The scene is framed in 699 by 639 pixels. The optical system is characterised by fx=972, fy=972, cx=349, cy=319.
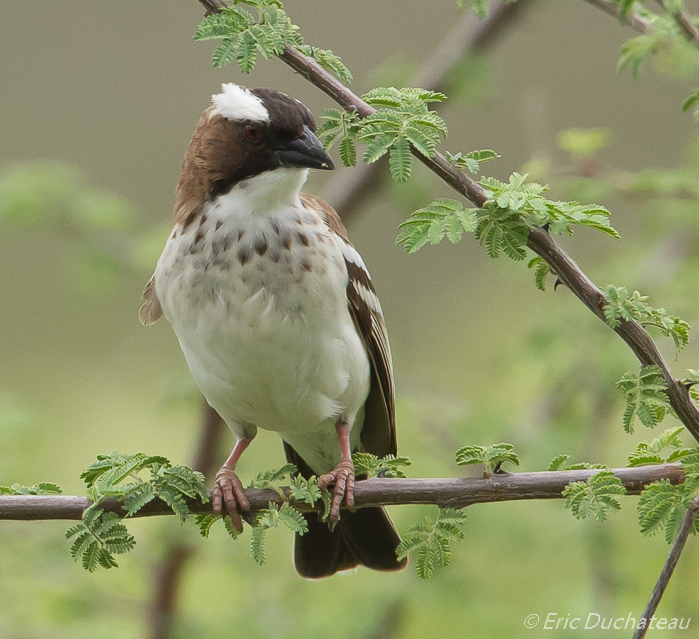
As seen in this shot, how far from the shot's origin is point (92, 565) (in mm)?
2656

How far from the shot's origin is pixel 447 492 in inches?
103

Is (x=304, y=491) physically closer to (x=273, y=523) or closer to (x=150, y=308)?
(x=273, y=523)

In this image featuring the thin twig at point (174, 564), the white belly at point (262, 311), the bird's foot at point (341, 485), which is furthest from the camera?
the thin twig at point (174, 564)

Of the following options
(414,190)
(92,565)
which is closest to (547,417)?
(414,190)

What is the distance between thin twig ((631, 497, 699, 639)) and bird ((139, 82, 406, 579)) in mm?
1068

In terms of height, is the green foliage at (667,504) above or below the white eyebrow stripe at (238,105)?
below

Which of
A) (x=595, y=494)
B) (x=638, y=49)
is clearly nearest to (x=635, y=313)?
(x=595, y=494)

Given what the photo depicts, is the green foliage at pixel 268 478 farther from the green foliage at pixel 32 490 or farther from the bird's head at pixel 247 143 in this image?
the bird's head at pixel 247 143

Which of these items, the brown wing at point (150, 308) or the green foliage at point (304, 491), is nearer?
the green foliage at point (304, 491)

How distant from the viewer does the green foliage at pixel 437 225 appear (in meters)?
2.39

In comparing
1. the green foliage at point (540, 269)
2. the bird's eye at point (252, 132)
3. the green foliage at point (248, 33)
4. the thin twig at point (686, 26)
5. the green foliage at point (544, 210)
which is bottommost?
the green foliage at point (540, 269)

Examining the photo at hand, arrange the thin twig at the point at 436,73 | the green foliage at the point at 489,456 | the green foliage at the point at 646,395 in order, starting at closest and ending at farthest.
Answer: the green foliage at the point at 646,395 < the green foliage at the point at 489,456 < the thin twig at the point at 436,73

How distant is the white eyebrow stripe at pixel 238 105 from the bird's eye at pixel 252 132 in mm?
31

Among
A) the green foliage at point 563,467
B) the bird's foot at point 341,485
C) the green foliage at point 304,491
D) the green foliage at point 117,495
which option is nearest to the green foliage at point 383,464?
the bird's foot at point 341,485
